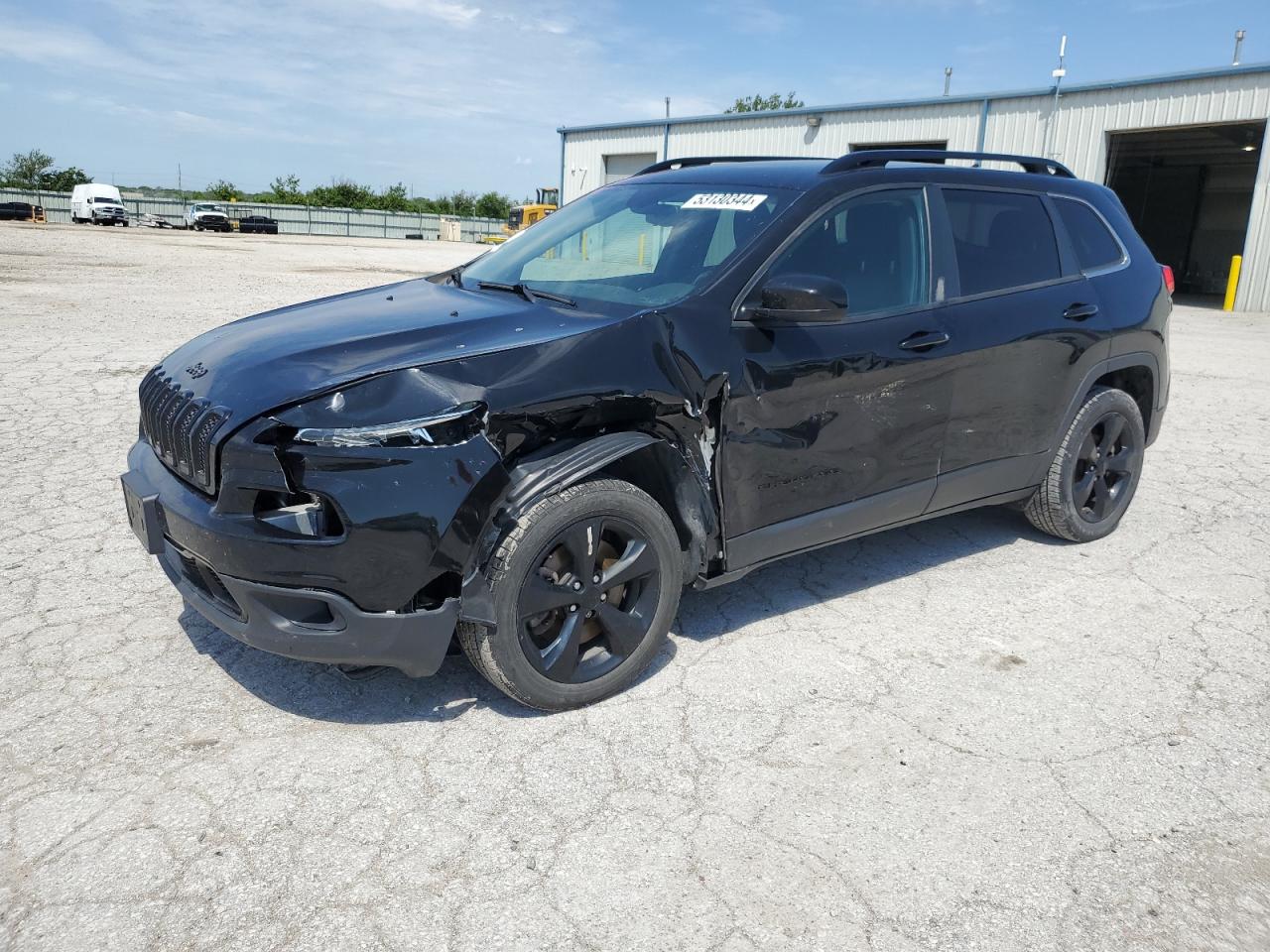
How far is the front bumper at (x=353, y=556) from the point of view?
2.68 meters

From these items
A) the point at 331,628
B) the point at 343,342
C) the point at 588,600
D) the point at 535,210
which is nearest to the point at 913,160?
the point at 588,600

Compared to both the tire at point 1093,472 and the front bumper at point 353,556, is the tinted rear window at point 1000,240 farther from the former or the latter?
the front bumper at point 353,556

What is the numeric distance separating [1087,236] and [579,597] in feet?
11.0

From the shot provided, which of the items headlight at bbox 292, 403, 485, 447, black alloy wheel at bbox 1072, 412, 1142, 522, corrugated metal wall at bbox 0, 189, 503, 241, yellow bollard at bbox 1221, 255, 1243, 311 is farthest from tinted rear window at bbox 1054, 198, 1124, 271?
corrugated metal wall at bbox 0, 189, 503, 241

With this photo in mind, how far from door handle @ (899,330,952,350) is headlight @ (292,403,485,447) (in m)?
1.85

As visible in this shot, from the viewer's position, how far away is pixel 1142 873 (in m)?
2.51

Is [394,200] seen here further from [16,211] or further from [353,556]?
[353,556]

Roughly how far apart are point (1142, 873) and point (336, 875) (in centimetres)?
207

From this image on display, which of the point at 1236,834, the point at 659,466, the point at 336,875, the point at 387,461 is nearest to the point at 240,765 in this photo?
the point at 336,875

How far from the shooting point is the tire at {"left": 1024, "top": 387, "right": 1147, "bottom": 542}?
4711mm

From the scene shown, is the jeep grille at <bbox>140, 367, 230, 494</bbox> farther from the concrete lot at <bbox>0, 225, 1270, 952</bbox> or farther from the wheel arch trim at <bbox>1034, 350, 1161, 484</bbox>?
the wheel arch trim at <bbox>1034, 350, 1161, 484</bbox>

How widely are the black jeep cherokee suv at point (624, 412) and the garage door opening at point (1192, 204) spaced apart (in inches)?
1211

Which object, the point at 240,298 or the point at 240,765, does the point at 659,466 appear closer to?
the point at 240,765

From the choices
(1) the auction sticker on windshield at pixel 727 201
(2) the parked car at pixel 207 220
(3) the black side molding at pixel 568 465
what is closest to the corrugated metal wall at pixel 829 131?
(1) the auction sticker on windshield at pixel 727 201
